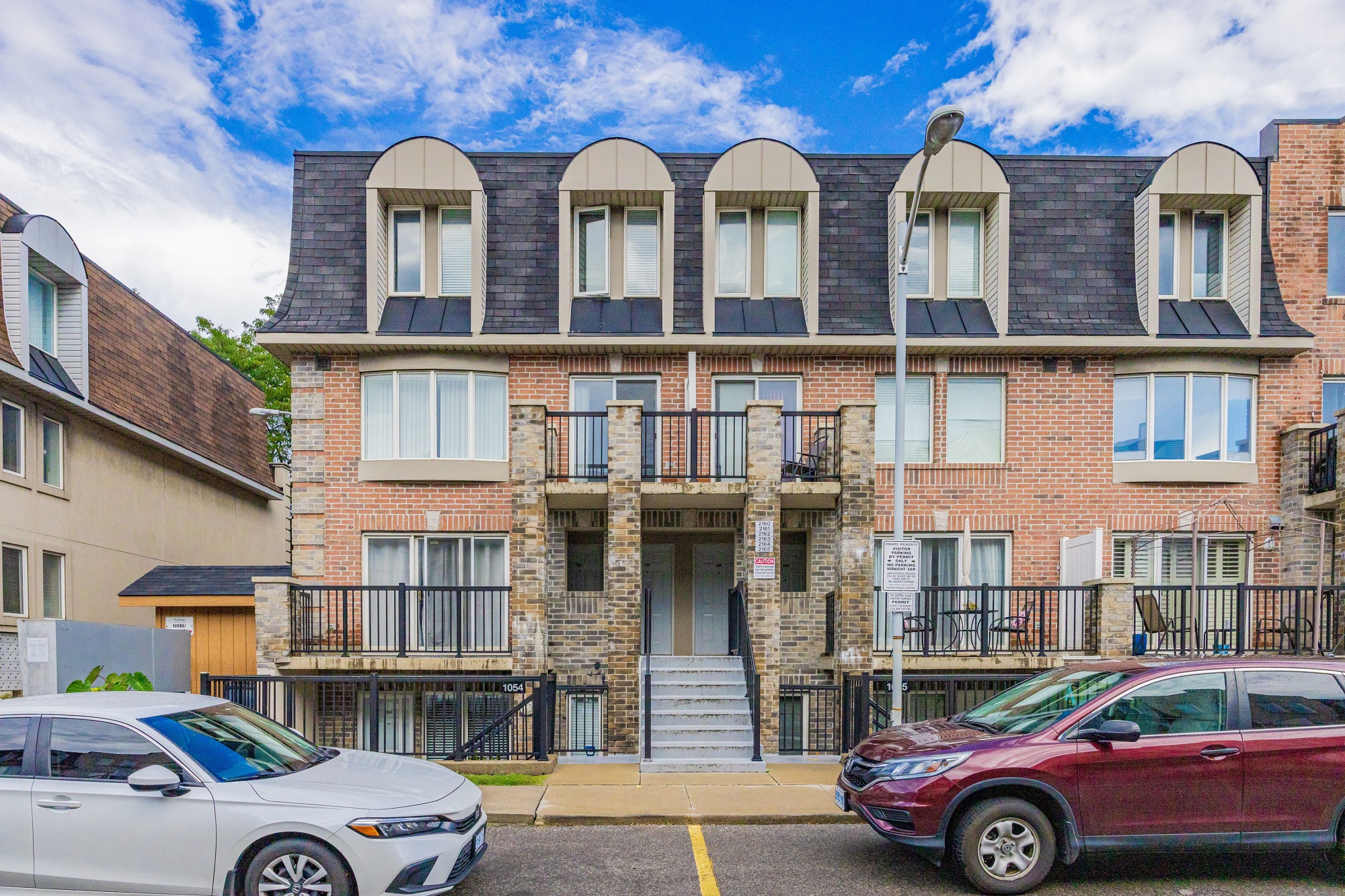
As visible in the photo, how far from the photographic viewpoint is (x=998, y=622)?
12.8 m

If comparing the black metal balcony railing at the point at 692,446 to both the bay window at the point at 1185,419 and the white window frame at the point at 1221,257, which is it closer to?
the bay window at the point at 1185,419

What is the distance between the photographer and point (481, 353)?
544 inches

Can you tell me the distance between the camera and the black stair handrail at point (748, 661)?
10.5m

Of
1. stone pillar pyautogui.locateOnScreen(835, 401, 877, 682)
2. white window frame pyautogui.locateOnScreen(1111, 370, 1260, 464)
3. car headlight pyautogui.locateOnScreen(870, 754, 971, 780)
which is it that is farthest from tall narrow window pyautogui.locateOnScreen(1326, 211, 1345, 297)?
car headlight pyautogui.locateOnScreen(870, 754, 971, 780)

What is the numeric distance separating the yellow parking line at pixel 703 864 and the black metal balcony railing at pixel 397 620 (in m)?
5.27

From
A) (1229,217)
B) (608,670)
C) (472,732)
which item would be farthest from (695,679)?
(1229,217)

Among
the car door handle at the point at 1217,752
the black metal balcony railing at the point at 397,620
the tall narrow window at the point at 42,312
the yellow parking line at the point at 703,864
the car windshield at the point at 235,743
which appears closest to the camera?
the car windshield at the point at 235,743

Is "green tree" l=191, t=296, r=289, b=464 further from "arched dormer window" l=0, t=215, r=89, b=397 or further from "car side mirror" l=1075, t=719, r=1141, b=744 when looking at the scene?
"car side mirror" l=1075, t=719, r=1141, b=744

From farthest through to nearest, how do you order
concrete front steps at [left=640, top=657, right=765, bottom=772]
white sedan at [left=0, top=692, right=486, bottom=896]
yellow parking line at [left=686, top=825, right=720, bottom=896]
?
concrete front steps at [left=640, top=657, right=765, bottom=772]
yellow parking line at [left=686, top=825, right=720, bottom=896]
white sedan at [left=0, top=692, right=486, bottom=896]

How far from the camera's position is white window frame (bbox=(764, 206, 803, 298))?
14.3 meters

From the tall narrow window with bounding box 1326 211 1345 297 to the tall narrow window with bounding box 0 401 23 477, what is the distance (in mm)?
21977

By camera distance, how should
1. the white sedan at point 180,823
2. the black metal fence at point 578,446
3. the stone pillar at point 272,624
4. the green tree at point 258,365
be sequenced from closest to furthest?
1. the white sedan at point 180,823
2. the stone pillar at point 272,624
3. the black metal fence at point 578,446
4. the green tree at point 258,365

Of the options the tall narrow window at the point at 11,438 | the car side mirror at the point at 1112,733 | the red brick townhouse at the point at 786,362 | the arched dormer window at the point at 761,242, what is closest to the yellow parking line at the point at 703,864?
the car side mirror at the point at 1112,733

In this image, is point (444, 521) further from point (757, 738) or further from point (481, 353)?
point (757, 738)
